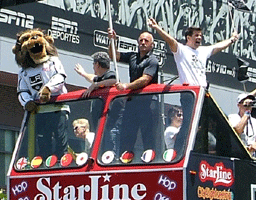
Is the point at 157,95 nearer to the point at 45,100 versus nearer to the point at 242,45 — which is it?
the point at 45,100

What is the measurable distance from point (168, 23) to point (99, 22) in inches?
109

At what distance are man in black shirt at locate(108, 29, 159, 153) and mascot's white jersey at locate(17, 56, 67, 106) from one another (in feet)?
2.86

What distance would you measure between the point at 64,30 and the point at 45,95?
14.0 m

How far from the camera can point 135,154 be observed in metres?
8.23

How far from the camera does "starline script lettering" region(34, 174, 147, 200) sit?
8.02 meters

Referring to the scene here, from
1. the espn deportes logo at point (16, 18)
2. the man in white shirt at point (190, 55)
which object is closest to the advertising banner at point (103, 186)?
the man in white shirt at point (190, 55)

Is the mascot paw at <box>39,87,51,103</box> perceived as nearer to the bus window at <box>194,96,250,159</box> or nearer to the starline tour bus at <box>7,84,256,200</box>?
the starline tour bus at <box>7,84,256,200</box>

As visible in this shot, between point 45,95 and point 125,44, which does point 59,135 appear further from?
point 125,44

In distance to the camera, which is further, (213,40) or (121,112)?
(213,40)

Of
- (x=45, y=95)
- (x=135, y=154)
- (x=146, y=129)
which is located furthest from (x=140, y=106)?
(x=45, y=95)

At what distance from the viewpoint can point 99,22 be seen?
932 inches

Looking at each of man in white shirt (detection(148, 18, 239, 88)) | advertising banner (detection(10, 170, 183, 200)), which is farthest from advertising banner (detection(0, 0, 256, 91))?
→ advertising banner (detection(10, 170, 183, 200))

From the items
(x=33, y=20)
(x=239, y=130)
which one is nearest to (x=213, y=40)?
(x=33, y=20)

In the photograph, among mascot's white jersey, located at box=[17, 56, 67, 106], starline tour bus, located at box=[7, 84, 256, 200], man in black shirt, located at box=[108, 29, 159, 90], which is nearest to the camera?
starline tour bus, located at box=[7, 84, 256, 200]
